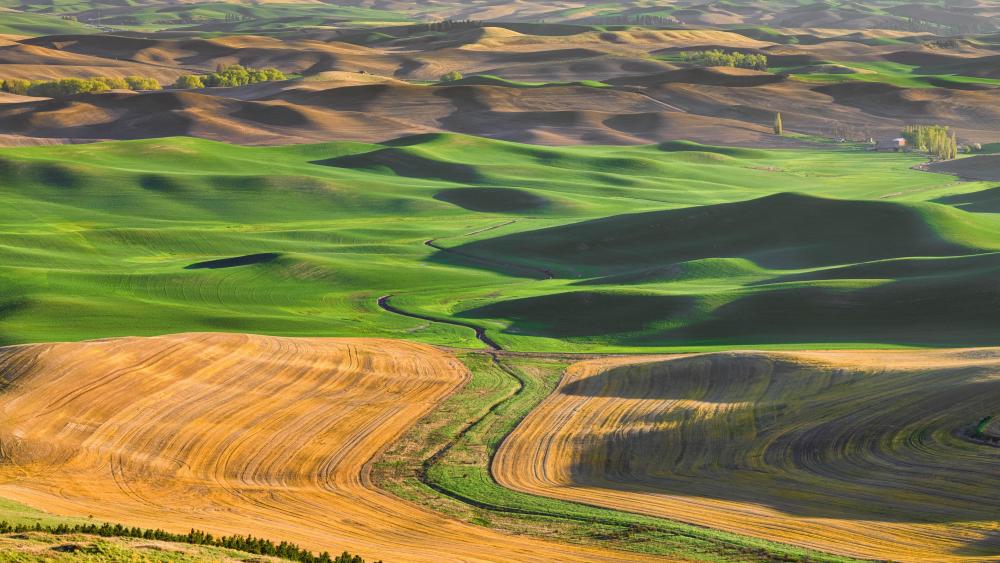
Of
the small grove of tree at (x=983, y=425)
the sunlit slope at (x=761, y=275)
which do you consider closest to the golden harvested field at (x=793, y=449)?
the small grove of tree at (x=983, y=425)

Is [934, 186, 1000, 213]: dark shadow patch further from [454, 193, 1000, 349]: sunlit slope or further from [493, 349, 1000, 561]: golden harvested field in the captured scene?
[493, 349, 1000, 561]: golden harvested field

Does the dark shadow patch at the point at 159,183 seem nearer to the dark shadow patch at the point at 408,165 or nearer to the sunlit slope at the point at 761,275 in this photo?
the dark shadow patch at the point at 408,165

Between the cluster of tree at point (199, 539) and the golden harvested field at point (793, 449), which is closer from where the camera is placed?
the cluster of tree at point (199, 539)

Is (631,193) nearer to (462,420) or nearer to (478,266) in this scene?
(478,266)

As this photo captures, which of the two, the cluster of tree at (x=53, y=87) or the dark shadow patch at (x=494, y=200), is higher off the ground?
the dark shadow patch at (x=494, y=200)

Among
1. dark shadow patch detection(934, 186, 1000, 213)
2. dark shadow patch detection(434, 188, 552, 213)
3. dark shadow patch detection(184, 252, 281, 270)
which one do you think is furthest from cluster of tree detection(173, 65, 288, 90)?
dark shadow patch detection(184, 252, 281, 270)

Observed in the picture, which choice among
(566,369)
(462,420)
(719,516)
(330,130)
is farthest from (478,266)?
(330,130)
